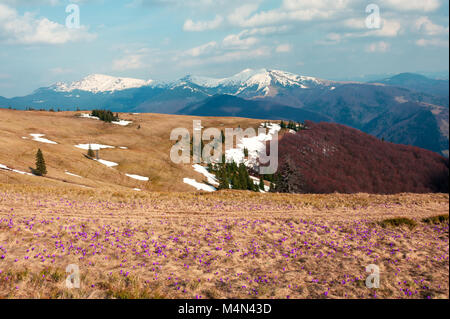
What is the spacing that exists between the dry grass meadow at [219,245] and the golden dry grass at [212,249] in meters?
0.07

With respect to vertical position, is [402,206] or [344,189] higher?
[402,206]

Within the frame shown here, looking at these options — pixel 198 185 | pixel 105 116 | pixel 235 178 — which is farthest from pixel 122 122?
pixel 198 185

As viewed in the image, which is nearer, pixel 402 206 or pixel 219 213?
pixel 219 213

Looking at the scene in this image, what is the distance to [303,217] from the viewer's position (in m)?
22.7

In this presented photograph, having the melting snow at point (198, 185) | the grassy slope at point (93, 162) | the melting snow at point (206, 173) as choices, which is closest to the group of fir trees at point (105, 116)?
the grassy slope at point (93, 162)

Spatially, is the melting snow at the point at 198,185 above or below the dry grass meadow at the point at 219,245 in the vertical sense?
below

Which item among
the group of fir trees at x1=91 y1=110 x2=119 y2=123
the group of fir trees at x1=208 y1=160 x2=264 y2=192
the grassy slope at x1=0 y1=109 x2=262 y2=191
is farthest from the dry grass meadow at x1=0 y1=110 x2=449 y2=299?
the group of fir trees at x1=91 y1=110 x2=119 y2=123

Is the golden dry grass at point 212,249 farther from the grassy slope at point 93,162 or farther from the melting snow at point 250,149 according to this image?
the melting snow at point 250,149

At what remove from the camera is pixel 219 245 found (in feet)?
55.6

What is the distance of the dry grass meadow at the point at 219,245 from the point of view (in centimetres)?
1173

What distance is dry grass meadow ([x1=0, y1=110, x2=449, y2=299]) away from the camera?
1173 cm

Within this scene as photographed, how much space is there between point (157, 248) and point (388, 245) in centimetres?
1469
